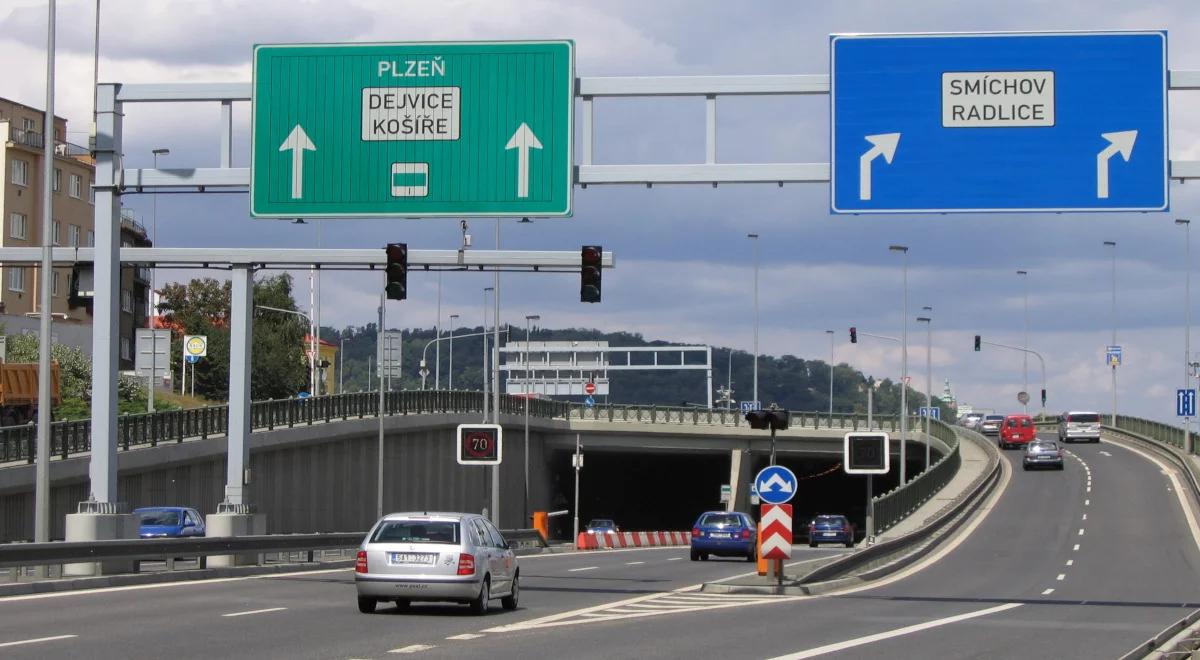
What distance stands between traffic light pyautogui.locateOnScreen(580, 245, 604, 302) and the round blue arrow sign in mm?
4655

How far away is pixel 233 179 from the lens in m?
24.2

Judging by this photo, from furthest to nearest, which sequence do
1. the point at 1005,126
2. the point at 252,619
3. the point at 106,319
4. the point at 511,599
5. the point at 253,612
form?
the point at 106,319, the point at 511,599, the point at 253,612, the point at 1005,126, the point at 252,619

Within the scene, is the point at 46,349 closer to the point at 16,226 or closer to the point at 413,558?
the point at 413,558

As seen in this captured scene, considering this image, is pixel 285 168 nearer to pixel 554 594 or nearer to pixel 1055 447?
pixel 554 594

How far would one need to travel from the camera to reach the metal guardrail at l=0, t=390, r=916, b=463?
4678cm

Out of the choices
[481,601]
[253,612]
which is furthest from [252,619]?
[481,601]

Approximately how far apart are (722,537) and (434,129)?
2658cm

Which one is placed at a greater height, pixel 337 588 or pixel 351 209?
pixel 351 209

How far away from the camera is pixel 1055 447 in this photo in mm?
85562

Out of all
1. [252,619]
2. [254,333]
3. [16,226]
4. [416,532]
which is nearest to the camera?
[252,619]

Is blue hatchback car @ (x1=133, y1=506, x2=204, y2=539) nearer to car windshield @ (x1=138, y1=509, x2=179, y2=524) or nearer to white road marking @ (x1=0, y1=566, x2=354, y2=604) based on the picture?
car windshield @ (x1=138, y1=509, x2=179, y2=524)

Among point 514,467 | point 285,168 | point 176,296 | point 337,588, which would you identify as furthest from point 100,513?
point 176,296

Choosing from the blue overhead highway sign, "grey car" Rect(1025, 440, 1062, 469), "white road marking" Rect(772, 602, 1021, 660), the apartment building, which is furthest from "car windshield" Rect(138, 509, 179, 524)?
"grey car" Rect(1025, 440, 1062, 469)

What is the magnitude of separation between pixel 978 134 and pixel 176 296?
4187 inches
